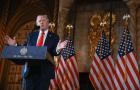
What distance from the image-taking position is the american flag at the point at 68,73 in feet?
26.7

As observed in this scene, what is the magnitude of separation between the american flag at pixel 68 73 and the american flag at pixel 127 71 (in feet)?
5.91

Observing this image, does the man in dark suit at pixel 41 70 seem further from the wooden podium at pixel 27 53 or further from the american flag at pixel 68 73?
the american flag at pixel 68 73

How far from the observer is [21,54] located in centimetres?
287

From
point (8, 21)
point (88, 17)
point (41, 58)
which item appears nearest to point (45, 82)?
point (41, 58)

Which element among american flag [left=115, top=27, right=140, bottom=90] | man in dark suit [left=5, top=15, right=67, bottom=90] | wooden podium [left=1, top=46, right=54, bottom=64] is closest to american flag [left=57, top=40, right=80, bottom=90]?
american flag [left=115, top=27, right=140, bottom=90]

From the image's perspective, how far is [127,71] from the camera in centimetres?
711

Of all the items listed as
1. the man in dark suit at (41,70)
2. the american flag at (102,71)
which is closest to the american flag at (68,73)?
the american flag at (102,71)

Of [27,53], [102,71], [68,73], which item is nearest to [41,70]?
[27,53]

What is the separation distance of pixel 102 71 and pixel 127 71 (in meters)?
1.01

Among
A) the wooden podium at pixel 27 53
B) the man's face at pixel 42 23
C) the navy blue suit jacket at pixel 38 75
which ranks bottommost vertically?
the navy blue suit jacket at pixel 38 75

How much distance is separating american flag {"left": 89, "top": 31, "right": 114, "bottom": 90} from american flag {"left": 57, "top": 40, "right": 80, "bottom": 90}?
74cm

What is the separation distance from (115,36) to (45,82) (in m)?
7.09

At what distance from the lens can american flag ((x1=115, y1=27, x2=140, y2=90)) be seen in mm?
6941

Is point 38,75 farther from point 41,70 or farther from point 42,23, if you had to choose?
point 42,23
